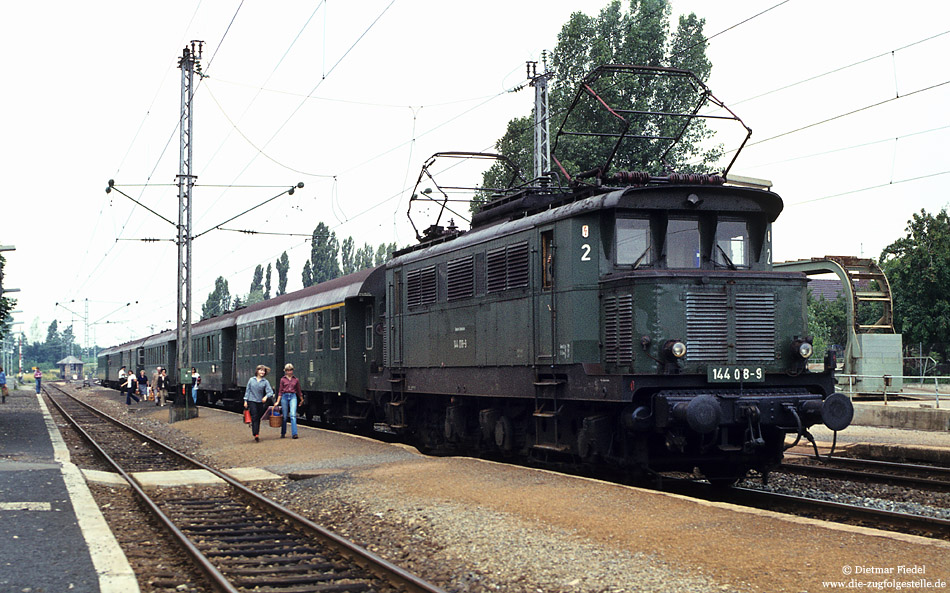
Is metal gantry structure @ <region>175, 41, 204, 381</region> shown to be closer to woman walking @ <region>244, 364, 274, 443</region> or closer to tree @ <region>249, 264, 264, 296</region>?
woman walking @ <region>244, 364, 274, 443</region>

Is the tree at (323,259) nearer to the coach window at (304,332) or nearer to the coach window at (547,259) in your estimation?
the coach window at (304,332)

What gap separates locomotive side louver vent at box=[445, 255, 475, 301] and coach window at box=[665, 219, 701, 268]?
408cm

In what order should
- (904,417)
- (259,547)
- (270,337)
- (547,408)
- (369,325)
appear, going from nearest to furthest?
(259,547)
(547,408)
(369,325)
(904,417)
(270,337)

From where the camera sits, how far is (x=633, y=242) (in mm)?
12344

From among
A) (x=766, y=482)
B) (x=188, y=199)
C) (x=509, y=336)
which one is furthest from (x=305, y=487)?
(x=188, y=199)

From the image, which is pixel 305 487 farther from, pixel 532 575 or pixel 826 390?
pixel 826 390

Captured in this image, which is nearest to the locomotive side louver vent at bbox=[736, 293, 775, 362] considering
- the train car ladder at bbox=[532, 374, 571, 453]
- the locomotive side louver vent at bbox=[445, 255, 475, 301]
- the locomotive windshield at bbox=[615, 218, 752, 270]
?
the locomotive windshield at bbox=[615, 218, 752, 270]

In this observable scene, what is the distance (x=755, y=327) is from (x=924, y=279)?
38.8 meters

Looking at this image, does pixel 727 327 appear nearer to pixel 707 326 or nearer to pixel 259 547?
pixel 707 326

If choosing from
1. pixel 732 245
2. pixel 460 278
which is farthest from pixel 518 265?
pixel 732 245

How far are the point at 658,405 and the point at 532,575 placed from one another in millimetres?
4099

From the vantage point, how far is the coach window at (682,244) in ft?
40.3

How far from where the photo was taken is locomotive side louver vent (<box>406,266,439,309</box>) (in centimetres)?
1708

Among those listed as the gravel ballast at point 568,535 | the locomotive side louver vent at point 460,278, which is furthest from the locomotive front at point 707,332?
the locomotive side louver vent at point 460,278
